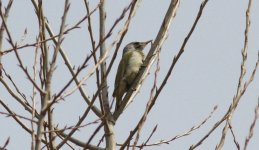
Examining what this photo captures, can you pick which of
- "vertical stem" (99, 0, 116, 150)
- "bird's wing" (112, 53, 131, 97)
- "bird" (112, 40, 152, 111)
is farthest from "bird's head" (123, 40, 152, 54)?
"vertical stem" (99, 0, 116, 150)

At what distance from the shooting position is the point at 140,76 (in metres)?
4.80

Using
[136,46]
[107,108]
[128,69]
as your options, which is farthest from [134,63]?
[107,108]

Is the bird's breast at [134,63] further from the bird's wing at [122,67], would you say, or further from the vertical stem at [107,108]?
the vertical stem at [107,108]

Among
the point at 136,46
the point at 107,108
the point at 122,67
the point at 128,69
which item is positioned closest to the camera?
the point at 107,108

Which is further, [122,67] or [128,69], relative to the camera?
[122,67]

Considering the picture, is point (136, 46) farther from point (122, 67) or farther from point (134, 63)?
point (134, 63)

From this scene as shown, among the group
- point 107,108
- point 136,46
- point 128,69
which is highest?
point 136,46

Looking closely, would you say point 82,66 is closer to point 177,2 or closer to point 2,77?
point 2,77

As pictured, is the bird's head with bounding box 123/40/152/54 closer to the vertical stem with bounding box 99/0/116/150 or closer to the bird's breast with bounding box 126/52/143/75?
the bird's breast with bounding box 126/52/143/75

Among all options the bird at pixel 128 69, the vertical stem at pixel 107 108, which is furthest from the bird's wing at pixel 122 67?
the vertical stem at pixel 107 108

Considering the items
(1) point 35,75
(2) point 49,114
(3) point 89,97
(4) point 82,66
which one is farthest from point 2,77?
(4) point 82,66

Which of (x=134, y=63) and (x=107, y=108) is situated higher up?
(x=134, y=63)

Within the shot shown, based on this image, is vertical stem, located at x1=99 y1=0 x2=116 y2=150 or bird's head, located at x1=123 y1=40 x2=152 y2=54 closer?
vertical stem, located at x1=99 y1=0 x2=116 y2=150

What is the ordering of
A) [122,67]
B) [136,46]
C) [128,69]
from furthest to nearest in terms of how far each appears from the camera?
[136,46]
[122,67]
[128,69]
